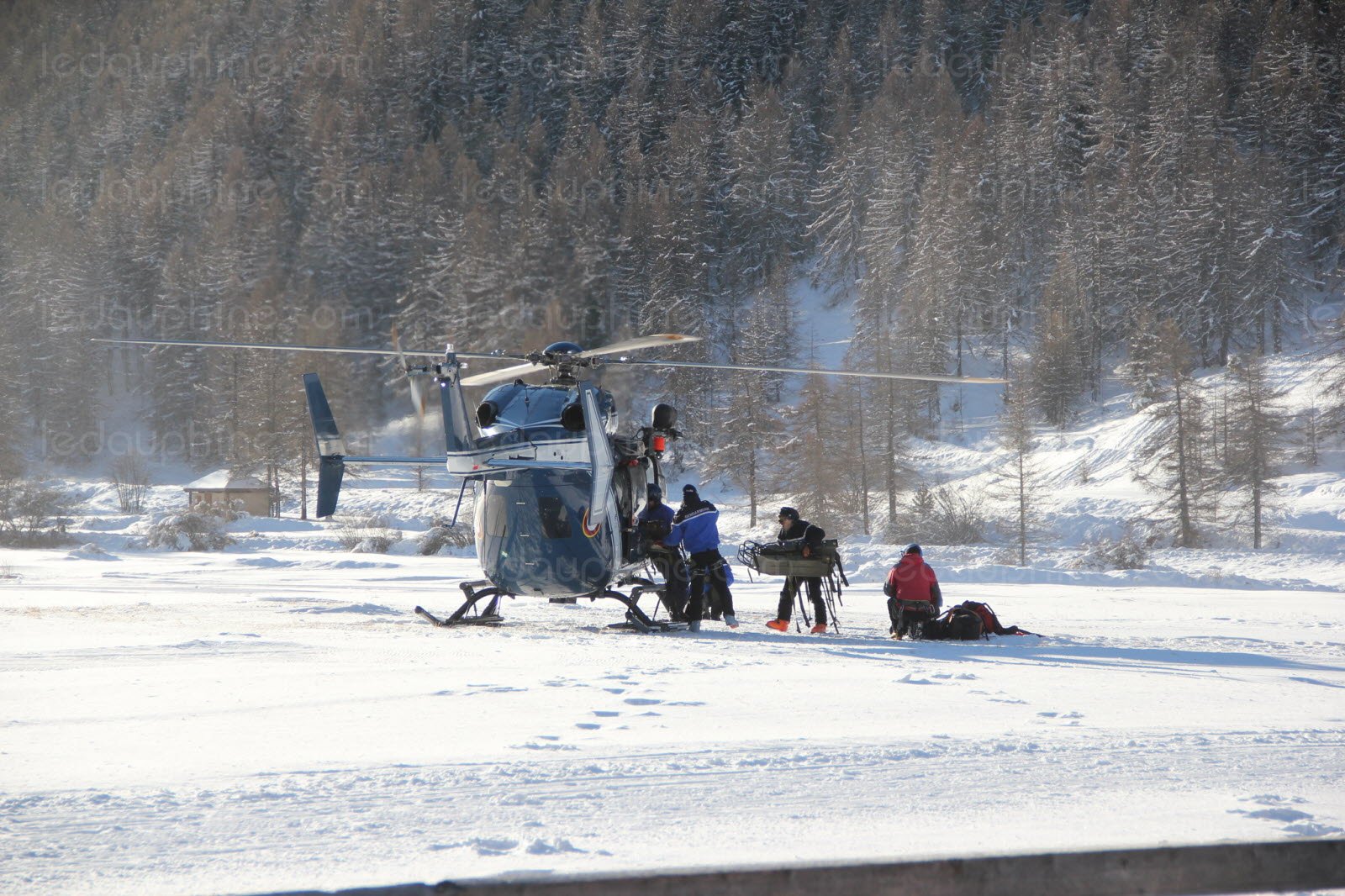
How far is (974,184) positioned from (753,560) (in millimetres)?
57954

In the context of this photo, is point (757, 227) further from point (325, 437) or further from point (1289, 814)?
point (1289, 814)

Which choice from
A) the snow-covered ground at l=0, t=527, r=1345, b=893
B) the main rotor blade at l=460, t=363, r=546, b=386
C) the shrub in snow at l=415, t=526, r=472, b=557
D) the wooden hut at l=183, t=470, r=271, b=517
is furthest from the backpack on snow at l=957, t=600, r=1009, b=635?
the wooden hut at l=183, t=470, r=271, b=517

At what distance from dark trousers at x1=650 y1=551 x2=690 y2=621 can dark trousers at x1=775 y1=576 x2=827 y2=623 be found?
3.78 feet

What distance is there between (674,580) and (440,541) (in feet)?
57.6

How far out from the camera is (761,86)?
8969 cm

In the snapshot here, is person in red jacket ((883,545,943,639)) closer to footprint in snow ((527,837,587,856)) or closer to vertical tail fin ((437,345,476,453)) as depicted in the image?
vertical tail fin ((437,345,476,453))

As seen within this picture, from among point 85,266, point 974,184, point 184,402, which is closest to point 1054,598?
point 974,184

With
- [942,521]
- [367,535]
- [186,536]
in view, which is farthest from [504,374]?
[942,521]

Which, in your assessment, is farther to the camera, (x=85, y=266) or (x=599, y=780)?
(x=85, y=266)

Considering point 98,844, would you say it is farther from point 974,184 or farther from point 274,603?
point 974,184

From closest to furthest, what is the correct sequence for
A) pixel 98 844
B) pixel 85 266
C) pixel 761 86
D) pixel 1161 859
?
pixel 1161 859
pixel 98 844
pixel 85 266
pixel 761 86

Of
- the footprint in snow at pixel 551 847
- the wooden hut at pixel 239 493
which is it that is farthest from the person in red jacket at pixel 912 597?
the wooden hut at pixel 239 493

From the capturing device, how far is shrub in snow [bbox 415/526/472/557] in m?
28.0

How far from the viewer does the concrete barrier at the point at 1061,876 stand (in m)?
2.41
